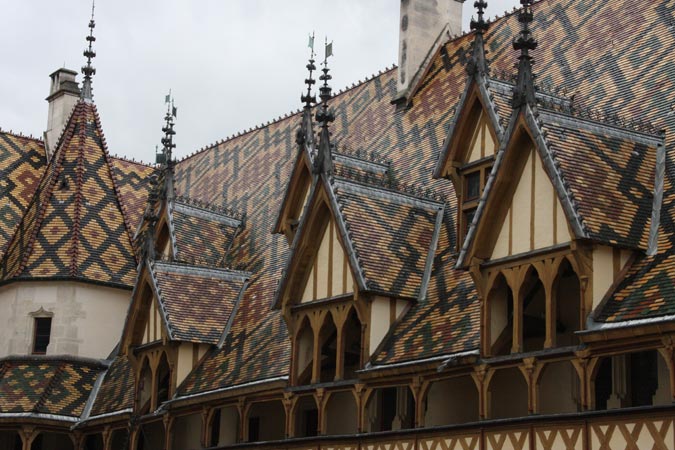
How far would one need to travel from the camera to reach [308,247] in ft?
68.3

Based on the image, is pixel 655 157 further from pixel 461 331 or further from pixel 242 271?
pixel 242 271

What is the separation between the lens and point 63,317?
95.4 ft

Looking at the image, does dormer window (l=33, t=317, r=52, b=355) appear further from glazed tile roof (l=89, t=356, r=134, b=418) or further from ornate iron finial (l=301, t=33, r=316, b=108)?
ornate iron finial (l=301, t=33, r=316, b=108)

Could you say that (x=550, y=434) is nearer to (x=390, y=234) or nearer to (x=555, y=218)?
(x=555, y=218)

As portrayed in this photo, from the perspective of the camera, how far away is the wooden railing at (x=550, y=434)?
47.2 feet

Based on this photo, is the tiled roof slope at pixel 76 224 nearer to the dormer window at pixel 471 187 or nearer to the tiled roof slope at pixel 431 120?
the tiled roof slope at pixel 431 120

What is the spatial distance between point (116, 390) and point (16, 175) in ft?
27.8

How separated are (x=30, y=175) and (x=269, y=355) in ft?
45.3

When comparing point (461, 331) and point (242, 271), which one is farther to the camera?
point (242, 271)

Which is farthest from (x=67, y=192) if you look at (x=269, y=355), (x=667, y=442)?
(x=667, y=442)

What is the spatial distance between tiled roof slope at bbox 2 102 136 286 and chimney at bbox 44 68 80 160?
281 cm

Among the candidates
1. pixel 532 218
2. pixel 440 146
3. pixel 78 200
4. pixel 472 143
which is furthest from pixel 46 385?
pixel 532 218

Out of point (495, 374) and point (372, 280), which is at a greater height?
point (372, 280)

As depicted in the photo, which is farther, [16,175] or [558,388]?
[16,175]
